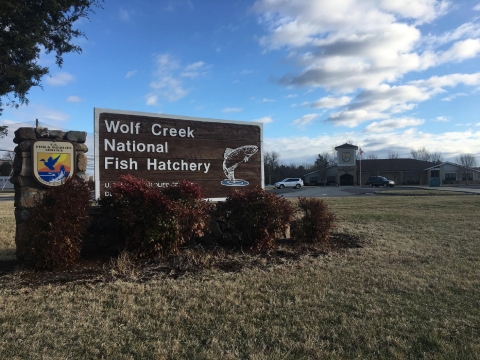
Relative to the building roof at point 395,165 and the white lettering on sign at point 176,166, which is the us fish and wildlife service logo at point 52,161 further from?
the building roof at point 395,165

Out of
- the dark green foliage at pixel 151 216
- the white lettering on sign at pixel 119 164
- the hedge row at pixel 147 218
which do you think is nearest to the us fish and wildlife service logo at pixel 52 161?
the hedge row at pixel 147 218

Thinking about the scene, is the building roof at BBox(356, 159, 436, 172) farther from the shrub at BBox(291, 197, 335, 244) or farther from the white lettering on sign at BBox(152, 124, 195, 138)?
the white lettering on sign at BBox(152, 124, 195, 138)

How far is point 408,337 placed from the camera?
3281mm

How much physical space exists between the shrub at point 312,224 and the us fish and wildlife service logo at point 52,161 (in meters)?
4.26

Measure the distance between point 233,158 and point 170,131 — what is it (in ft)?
4.74

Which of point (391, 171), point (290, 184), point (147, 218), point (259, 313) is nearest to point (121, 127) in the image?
point (147, 218)

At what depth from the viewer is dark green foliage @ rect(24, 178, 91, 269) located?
4984 millimetres

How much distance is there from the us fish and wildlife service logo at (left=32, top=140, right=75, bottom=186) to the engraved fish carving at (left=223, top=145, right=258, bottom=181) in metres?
2.90

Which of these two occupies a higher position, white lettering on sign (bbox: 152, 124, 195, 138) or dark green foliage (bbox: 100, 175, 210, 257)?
white lettering on sign (bbox: 152, 124, 195, 138)

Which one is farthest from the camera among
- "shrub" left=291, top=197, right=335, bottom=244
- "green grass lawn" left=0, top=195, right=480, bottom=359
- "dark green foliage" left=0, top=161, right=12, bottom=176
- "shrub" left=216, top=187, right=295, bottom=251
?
"dark green foliage" left=0, top=161, right=12, bottom=176

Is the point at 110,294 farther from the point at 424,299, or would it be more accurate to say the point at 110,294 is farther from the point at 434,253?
the point at 434,253

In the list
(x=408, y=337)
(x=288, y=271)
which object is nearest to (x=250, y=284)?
(x=288, y=271)

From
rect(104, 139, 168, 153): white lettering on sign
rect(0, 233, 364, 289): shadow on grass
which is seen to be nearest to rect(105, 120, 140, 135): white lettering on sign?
rect(104, 139, 168, 153): white lettering on sign

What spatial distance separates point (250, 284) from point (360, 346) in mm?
1887
